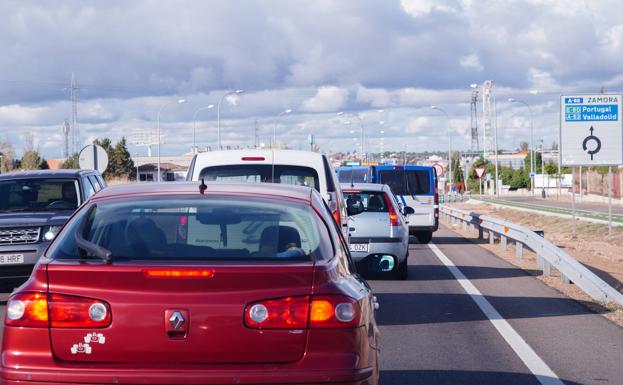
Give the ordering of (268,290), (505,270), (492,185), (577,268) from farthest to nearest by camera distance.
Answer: (492,185), (505,270), (577,268), (268,290)

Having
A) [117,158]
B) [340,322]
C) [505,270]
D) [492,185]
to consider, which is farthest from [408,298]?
[492,185]

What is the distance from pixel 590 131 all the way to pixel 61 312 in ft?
76.0

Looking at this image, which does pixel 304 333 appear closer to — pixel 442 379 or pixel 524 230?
pixel 442 379

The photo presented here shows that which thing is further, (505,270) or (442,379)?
(505,270)

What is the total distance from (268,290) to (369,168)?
84.3ft

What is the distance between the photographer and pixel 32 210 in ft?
48.3

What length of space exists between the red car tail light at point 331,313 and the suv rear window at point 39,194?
10.5 meters

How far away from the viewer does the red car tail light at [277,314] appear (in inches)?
192

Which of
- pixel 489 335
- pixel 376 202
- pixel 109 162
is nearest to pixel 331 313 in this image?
pixel 489 335

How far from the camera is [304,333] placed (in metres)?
4.90

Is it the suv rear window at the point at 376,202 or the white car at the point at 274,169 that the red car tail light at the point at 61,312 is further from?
the suv rear window at the point at 376,202

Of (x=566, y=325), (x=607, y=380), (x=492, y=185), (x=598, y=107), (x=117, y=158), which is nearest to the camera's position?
(x=607, y=380)

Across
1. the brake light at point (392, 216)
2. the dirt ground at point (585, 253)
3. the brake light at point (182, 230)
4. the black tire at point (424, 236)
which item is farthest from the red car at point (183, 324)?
the black tire at point (424, 236)

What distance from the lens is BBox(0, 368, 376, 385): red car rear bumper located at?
4738 mm
